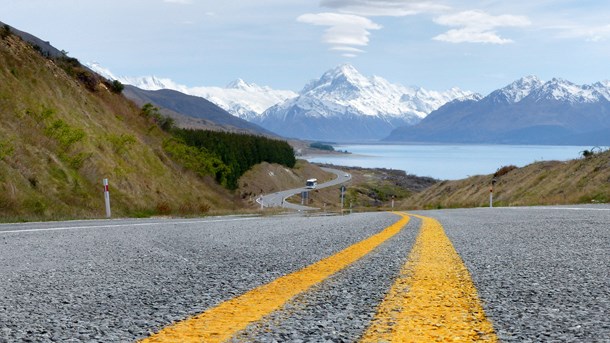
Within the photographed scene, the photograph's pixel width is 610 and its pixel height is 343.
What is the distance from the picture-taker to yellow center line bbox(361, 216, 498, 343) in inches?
95.7

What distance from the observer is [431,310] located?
289 cm

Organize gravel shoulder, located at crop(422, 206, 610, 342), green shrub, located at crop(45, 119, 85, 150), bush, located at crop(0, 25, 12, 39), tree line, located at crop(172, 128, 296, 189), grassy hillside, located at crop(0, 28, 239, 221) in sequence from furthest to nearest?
1. tree line, located at crop(172, 128, 296, 189)
2. bush, located at crop(0, 25, 12, 39)
3. green shrub, located at crop(45, 119, 85, 150)
4. grassy hillside, located at crop(0, 28, 239, 221)
5. gravel shoulder, located at crop(422, 206, 610, 342)

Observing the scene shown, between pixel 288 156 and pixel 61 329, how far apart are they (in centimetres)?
15406

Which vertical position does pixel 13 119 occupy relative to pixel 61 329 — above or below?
above

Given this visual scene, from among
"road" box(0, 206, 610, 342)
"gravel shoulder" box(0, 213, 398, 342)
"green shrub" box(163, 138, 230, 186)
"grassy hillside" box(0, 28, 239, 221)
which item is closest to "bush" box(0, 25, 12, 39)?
"grassy hillside" box(0, 28, 239, 221)

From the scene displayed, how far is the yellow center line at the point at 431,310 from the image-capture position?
2.43 m

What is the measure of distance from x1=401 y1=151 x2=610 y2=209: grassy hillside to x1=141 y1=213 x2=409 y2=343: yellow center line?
2500cm

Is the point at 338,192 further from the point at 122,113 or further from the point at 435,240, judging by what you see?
the point at 435,240

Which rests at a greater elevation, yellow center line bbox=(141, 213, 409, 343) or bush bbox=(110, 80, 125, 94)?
bush bbox=(110, 80, 125, 94)

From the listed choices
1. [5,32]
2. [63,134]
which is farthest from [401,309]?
[5,32]

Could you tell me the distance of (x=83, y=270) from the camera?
462cm

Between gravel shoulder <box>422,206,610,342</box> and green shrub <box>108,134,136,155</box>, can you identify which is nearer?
gravel shoulder <box>422,206,610,342</box>

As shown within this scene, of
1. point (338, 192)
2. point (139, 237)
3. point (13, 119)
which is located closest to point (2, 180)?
point (13, 119)

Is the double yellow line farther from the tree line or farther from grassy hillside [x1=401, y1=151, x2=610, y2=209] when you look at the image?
the tree line
